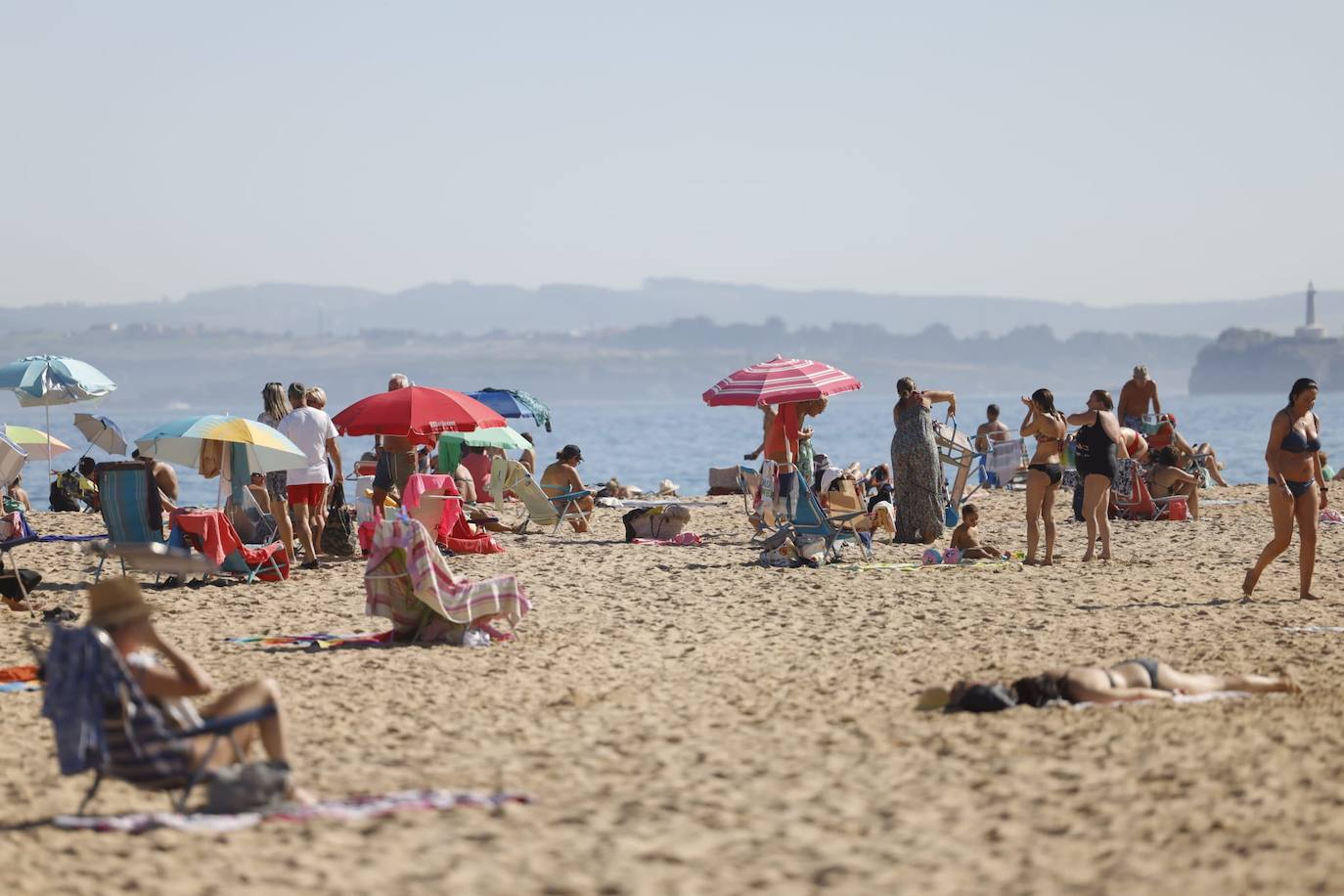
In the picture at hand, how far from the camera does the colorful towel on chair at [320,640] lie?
747 centimetres

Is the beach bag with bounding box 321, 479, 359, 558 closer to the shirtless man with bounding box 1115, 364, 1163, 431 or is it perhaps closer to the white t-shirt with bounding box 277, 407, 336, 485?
the white t-shirt with bounding box 277, 407, 336, 485

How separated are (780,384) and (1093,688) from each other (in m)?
6.03

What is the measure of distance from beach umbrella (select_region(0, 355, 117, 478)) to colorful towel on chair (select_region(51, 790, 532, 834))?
851 cm

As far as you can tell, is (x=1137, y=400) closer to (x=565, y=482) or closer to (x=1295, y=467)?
(x=565, y=482)

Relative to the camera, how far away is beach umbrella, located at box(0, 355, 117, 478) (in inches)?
484

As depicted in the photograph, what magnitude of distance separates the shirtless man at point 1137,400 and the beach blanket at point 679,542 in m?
4.80

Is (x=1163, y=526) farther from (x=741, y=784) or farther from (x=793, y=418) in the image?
A: (x=741, y=784)

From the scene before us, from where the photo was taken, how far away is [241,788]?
171 inches

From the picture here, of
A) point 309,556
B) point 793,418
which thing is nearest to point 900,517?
point 793,418

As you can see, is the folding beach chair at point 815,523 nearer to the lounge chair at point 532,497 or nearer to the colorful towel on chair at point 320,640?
the lounge chair at point 532,497

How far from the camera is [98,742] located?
4.09 m

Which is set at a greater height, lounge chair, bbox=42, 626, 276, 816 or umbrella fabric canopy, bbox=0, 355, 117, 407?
umbrella fabric canopy, bbox=0, 355, 117, 407

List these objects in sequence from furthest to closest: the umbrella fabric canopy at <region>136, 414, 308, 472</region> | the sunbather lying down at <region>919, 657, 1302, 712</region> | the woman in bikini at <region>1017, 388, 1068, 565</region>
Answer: the woman in bikini at <region>1017, 388, 1068, 565</region>
the umbrella fabric canopy at <region>136, 414, 308, 472</region>
the sunbather lying down at <region>919, 657, 1302, 712</region>

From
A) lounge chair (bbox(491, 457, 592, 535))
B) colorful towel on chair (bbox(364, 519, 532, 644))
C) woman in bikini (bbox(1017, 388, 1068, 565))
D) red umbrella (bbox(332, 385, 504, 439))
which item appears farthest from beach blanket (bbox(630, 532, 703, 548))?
colorful towel on chair (bbox(364, 519, 532, 644))
